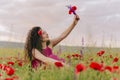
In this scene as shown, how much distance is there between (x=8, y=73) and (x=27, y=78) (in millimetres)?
331

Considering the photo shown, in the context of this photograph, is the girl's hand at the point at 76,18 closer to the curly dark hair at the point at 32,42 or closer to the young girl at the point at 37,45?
the young girl at the point at 37,45

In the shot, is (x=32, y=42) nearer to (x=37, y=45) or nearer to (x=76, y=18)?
(x=37, y=45)

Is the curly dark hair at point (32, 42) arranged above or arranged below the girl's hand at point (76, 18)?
below

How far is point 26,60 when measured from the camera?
24.0 ft

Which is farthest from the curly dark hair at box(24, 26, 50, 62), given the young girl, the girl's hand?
the girl's hand

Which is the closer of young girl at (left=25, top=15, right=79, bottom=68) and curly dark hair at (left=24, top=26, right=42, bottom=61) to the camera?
young girl at (left=25, top=15, right=79, bottom=68)

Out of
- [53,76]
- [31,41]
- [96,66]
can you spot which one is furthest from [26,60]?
[96,66]

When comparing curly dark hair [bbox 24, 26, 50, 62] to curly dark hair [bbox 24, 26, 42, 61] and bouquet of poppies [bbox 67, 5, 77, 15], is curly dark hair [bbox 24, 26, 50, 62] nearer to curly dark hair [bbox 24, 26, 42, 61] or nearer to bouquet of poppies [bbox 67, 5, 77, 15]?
curly dark hair [bbox 24, 26, 42, 61]

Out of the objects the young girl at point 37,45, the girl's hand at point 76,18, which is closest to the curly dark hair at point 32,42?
the young girl at point 37,45

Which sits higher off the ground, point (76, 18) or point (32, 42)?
point (76, 18)

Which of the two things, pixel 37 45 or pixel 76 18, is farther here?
pixel 37 45

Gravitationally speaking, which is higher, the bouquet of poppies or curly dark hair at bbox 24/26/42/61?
the bouquet of poppies

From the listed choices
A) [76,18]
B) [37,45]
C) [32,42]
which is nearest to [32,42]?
[32,42]

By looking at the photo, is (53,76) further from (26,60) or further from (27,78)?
(26,60)
